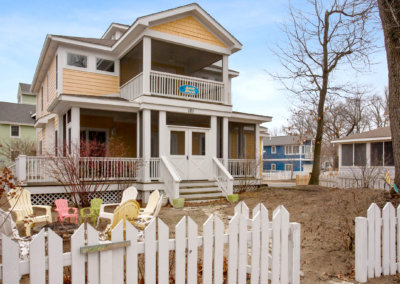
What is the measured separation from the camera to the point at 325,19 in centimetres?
1808

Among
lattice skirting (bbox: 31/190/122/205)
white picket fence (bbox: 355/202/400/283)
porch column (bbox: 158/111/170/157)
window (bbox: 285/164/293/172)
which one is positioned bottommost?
window (bbox: 285/164/293/172)

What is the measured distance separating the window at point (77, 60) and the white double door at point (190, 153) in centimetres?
530

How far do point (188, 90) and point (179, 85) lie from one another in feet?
1.54

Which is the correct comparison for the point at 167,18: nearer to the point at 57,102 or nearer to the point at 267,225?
the point at 57,102

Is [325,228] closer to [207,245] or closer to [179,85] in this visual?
[207,245]

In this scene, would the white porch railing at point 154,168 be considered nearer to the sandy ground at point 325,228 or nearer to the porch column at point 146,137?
the porch column at point 146,137

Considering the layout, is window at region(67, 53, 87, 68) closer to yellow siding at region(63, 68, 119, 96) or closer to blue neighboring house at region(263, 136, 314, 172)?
yellow siding at region(63, 68, 119, 96)

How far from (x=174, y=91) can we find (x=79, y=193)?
6048mm

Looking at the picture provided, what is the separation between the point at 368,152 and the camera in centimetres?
2250

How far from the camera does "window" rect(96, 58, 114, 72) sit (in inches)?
581

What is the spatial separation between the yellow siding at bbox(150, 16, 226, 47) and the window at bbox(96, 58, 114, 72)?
134 inches

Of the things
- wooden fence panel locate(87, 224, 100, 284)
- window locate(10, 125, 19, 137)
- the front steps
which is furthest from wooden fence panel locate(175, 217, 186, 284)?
window locate(10, 125, 19, 137)

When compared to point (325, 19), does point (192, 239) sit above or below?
below

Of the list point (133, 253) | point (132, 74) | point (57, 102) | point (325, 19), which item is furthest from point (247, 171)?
point (133, 253)
